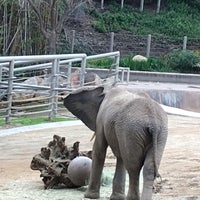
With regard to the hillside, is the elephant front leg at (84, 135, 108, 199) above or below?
above

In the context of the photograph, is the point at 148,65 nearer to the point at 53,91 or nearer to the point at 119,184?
the point at 53,91

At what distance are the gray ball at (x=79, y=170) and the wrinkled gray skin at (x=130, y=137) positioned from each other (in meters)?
0.39

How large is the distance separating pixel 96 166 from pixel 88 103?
0.65 meters

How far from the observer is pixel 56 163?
7652 millimetres

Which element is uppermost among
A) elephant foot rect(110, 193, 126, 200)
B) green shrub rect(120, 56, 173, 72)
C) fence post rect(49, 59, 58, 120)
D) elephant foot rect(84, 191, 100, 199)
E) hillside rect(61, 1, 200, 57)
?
elephant foot rect(110, 193, 126, 200)

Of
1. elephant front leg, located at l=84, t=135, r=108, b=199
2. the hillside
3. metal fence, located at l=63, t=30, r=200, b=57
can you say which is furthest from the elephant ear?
the hillside

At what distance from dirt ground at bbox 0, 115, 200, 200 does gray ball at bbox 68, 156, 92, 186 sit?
112 millimetres

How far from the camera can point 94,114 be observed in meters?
7.15

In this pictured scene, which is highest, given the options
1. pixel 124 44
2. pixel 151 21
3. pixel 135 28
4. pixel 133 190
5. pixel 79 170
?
pixel 133 190

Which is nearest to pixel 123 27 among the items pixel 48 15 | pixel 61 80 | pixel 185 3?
pixel 185 3

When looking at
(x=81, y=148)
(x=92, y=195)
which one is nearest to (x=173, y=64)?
(x=81, y=148)

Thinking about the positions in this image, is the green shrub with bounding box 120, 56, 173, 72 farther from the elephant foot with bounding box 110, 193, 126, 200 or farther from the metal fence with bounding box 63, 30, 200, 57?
the elephant foot with bounding box 110, 193, 126, 200

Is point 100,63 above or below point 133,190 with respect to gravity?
below

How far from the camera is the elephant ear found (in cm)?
713
